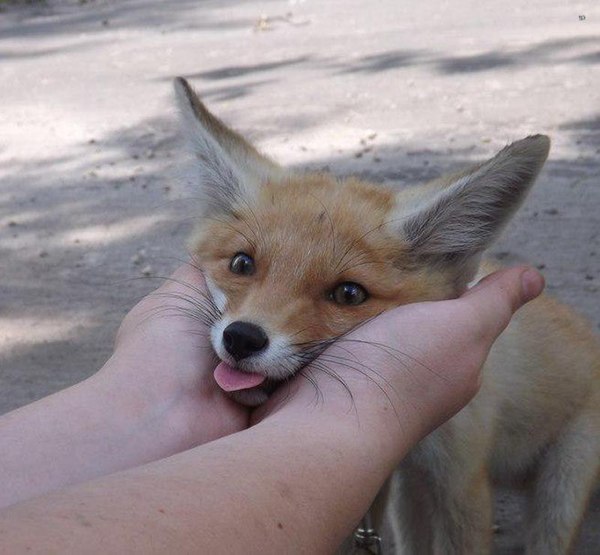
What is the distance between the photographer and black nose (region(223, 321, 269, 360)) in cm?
233

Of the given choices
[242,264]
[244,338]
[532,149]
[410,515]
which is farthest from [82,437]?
[410,515]

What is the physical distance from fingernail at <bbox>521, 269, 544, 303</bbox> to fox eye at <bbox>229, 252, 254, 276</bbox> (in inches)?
26.4

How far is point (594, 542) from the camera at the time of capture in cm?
363

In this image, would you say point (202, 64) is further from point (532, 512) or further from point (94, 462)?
point (94, 462)

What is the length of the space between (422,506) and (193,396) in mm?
1150

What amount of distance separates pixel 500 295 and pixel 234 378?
648 mm

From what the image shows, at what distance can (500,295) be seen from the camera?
2412 mm

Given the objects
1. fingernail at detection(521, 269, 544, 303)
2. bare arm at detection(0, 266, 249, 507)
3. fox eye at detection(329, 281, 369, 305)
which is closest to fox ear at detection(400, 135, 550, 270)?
fingernail at detection(521, 269, 544, 303)

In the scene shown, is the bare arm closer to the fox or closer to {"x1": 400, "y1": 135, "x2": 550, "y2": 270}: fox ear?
the fox

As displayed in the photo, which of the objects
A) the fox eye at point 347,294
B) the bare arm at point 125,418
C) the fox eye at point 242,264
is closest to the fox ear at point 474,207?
the fox eye at point 347,294

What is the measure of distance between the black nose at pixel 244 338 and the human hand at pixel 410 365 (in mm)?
122

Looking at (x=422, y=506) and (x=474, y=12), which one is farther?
(x=474, y=12)

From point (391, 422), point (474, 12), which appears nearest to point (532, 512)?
point (391, 422)

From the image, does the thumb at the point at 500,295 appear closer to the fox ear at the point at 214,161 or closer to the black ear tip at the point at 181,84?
the fox ear at the point at 214,161
